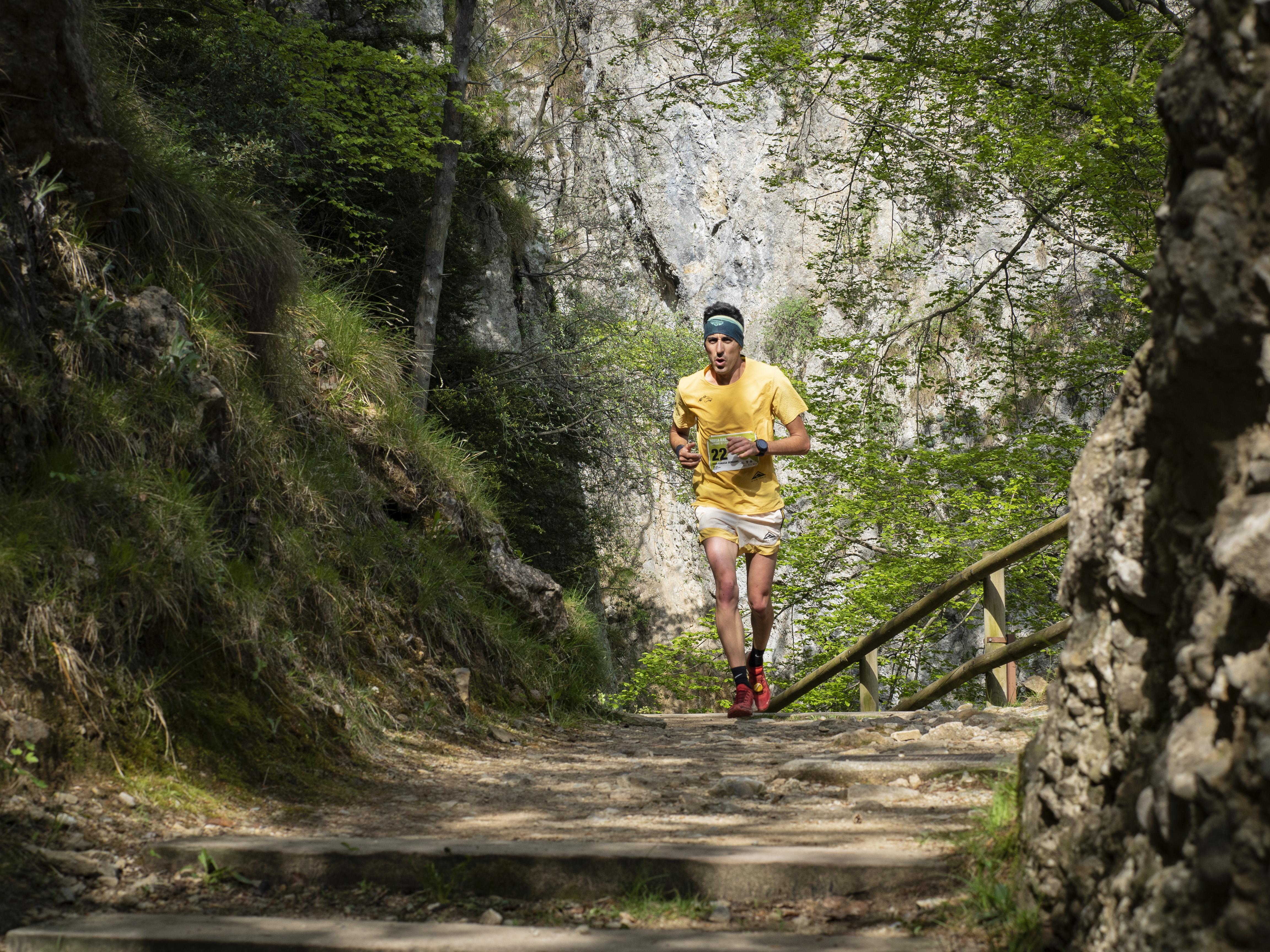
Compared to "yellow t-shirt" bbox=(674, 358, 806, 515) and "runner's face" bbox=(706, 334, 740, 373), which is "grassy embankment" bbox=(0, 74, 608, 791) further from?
"runner's face" bbox=(706, 334, 740, 373)

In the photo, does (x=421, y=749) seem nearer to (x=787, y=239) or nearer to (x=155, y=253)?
(x=155, y=253)

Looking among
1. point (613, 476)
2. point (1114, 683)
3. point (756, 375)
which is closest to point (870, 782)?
point (1114, 683)

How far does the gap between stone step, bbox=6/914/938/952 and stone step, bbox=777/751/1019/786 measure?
5.20 feet

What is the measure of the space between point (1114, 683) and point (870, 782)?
6.63 ft

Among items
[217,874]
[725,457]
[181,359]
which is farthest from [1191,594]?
[725,457]

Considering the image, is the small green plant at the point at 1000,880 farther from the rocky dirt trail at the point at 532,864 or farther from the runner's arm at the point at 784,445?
the runner's arm at the point at 784,445

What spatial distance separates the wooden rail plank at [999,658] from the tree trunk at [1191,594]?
4234mm

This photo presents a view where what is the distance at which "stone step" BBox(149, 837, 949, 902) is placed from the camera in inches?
95.9

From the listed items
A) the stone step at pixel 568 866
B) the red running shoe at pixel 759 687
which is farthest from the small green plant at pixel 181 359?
the red running shoe at pixel 759 687

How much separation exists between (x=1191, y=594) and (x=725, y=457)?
5213 millimetres

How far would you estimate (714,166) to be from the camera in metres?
31.7

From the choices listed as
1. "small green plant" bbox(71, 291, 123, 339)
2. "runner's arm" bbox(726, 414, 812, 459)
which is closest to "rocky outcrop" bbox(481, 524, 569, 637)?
"runner's arm" bbox(726, 414, 812, 459)

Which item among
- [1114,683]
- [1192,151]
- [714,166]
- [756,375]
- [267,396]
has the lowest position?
[1114,683]

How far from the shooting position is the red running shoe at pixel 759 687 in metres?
6.97
